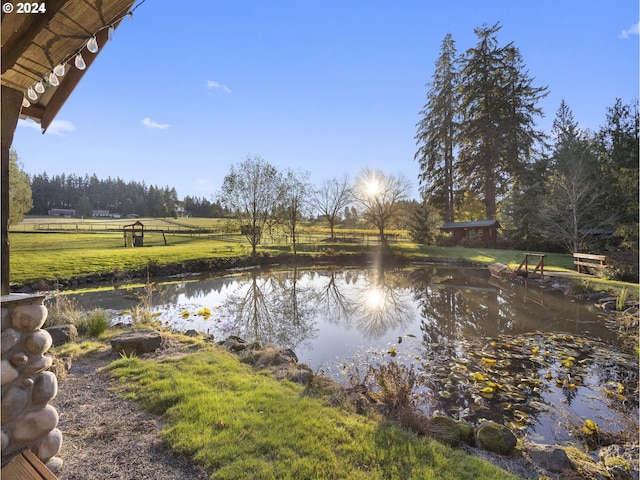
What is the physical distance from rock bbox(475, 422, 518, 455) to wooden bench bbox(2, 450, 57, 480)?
385 centimetres

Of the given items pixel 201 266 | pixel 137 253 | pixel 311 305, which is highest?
pixel 137 253

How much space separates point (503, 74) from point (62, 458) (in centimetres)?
3837

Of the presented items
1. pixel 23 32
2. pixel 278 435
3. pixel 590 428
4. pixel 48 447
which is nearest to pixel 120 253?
pixel 48 447

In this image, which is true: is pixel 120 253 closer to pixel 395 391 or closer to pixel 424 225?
pixel 395 391

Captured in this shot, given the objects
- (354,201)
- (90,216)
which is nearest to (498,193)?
(354,201)

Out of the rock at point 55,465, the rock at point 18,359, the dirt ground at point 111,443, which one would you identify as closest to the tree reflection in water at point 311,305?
the dirt ground at point 111,443

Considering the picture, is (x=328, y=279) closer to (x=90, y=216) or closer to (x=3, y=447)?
(x=3, y=447)

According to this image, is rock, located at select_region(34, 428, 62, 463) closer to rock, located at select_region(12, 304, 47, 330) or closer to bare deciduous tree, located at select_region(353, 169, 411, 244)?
rock, located at select_region(12, 304, 47, 330)

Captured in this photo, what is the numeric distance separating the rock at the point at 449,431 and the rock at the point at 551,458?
0.62 m

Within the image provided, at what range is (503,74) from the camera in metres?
30.5

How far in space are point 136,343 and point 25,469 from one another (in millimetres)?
3636

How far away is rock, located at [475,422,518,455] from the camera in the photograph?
3.47 m

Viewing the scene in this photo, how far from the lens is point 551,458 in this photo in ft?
10.8

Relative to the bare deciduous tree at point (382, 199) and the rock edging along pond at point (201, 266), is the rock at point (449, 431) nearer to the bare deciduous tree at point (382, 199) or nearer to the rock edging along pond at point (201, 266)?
the rock edging along pond at point (201, 266)
